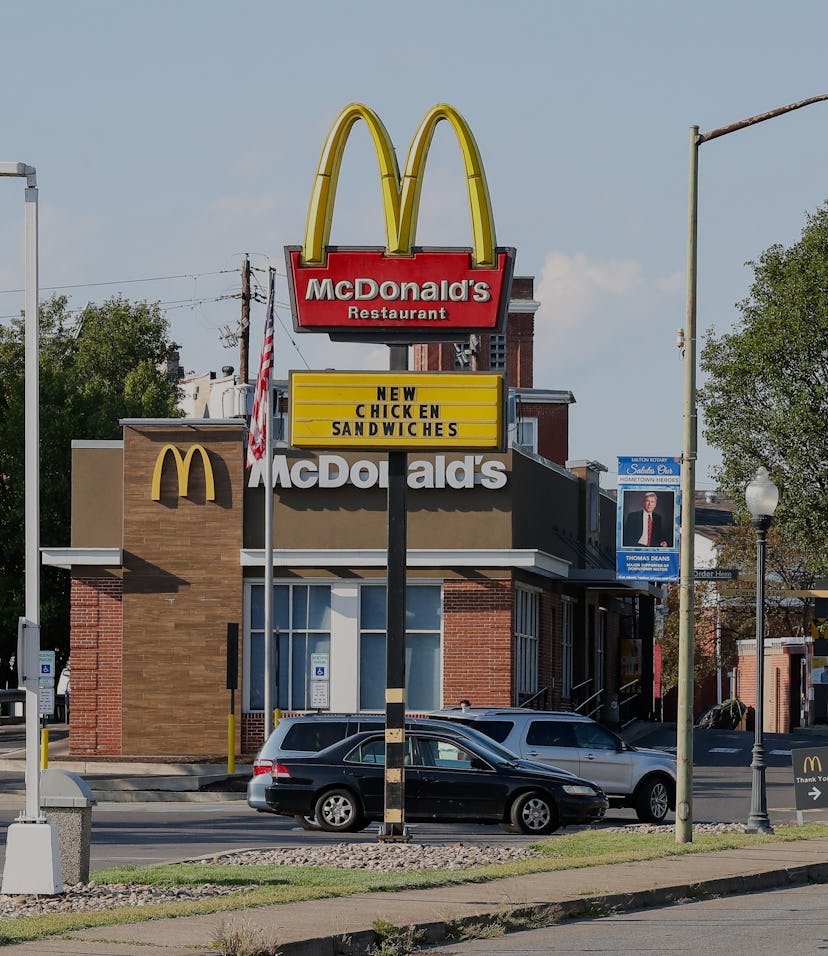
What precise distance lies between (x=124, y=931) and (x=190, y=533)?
26.3m

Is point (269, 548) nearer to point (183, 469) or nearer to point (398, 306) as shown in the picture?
point (183, 469)

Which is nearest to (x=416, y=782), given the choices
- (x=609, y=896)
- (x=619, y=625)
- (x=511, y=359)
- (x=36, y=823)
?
(x=609, y=896)

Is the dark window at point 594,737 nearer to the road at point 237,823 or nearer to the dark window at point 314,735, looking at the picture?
the road at point 237,823

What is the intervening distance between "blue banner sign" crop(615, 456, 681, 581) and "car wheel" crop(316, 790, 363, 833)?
20.2 ft

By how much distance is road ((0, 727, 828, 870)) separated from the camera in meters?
21.9

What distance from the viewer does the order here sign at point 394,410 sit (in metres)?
21.1

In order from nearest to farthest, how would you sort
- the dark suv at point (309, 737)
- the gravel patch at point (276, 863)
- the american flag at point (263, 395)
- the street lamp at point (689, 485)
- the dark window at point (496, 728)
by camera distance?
1. the gravel patch at point (276, 863)
2. the street lamp at point (689, 485)
3. the dark suv at point (309, 737)
4. the dark window at point (496, 728)
5. the american flag at point (263, 395)

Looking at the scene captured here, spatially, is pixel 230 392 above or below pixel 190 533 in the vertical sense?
above

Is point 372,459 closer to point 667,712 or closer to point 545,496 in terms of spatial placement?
point 545,496

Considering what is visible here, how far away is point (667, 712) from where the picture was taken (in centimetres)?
6775

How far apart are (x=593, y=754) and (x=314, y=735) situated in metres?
4.58

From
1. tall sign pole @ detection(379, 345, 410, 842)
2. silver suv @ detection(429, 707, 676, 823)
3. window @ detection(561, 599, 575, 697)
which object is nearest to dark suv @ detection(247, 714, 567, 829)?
silver suv @ detection(429, 707, 676, 823)

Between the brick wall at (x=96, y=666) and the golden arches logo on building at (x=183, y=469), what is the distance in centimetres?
233

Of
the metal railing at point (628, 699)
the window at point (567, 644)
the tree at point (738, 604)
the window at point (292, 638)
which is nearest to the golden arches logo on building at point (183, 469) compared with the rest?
the window at point (292, 638)
